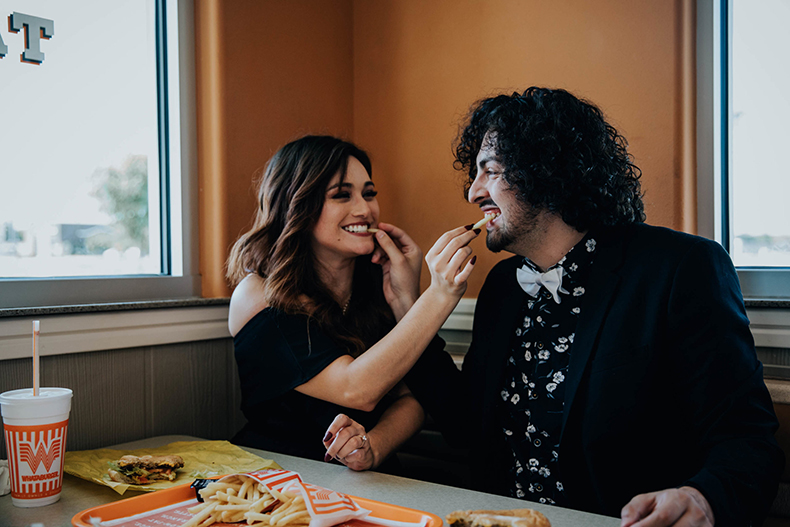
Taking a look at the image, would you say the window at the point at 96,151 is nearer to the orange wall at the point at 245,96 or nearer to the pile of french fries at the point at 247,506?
the orange wall at the point at 245,96

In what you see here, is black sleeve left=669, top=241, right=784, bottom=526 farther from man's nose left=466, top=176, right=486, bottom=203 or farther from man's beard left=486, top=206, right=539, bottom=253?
man's nose left=466, top=176, right=486, bottom=203

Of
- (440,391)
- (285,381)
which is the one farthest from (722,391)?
(285,381)

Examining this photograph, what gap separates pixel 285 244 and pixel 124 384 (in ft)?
1.97

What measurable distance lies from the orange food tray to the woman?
279 mm

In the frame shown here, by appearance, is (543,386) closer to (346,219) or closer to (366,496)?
(366,496)

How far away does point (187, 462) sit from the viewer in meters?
1.26

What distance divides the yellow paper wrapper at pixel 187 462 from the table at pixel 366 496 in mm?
23

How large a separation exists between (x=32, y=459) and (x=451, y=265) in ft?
3.21

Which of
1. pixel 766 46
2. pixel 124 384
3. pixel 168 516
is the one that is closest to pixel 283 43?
pixel 124 384

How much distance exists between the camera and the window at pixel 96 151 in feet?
5.26

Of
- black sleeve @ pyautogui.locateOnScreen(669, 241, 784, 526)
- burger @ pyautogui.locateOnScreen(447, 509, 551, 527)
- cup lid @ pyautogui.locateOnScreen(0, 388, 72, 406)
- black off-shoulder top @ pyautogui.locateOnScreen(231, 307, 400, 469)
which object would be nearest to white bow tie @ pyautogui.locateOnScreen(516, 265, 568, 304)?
black sleeve @ pyautogui.locateOnScreen(669, 241, 784, 526)

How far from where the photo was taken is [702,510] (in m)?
0.99

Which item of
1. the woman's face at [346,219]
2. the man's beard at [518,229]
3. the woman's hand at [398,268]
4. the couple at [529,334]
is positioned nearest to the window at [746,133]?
the couple at [529,334]

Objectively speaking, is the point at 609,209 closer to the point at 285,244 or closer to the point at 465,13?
the point at 285,244
